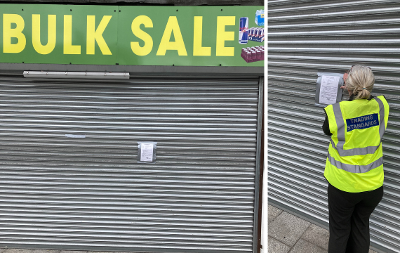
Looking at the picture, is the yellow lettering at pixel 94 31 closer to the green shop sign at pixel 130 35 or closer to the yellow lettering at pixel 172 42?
the green shop sign at pixel 130 35

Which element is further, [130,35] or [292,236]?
[292,236]

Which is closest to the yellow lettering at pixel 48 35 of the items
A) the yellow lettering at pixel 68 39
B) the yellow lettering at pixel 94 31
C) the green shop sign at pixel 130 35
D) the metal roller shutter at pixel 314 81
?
the green shop sign at pixel 130 35

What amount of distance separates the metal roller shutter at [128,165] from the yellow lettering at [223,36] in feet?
1.35

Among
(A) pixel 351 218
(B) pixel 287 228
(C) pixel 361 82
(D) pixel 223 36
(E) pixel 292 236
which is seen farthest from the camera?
(B) pixel 287 228

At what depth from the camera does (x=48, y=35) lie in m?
3.46

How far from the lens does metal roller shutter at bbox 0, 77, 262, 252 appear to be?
12.3 feet

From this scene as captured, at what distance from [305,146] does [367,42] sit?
1.65 meters

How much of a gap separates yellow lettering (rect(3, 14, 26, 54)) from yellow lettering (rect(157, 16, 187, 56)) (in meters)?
1.75

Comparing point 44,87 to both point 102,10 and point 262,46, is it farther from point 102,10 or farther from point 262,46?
point 262,46

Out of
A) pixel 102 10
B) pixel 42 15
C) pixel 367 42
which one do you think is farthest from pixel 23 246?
pixel 367 42

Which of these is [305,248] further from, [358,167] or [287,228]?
[358,167]

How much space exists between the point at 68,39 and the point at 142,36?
→ 94 cm

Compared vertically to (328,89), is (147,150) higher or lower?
lower

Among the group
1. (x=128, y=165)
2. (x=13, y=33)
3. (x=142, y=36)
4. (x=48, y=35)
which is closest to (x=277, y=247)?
(x=128, y=165)
